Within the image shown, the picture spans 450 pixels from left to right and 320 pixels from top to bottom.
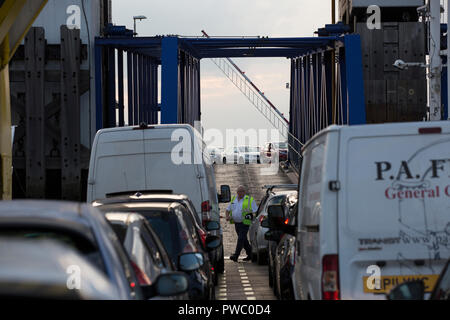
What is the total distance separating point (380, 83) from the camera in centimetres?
4362

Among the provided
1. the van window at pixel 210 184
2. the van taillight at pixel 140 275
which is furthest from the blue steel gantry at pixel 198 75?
the van taillight at pixel 140 275

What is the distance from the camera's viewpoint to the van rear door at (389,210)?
24.6 ft

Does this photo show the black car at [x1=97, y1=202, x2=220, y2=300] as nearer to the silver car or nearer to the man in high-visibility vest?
the silver car

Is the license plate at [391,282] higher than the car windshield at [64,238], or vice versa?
the car windshield at [64,238]

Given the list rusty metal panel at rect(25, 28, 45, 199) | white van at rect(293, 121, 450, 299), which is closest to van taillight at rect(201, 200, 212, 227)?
white van at rect(293, 121, 450, 299)

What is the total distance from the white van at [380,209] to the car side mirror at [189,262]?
3.06ft

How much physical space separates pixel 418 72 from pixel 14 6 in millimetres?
28352

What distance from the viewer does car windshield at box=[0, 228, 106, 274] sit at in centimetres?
471

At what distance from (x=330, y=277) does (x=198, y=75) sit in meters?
50.4

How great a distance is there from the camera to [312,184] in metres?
8.25

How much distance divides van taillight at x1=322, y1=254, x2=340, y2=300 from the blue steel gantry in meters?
26.6

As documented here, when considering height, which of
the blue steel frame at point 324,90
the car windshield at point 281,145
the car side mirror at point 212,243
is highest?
the blue steel frame at point 324,90

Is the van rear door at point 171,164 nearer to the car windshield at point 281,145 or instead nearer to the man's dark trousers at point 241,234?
the man's dark trousers at point 241,234
